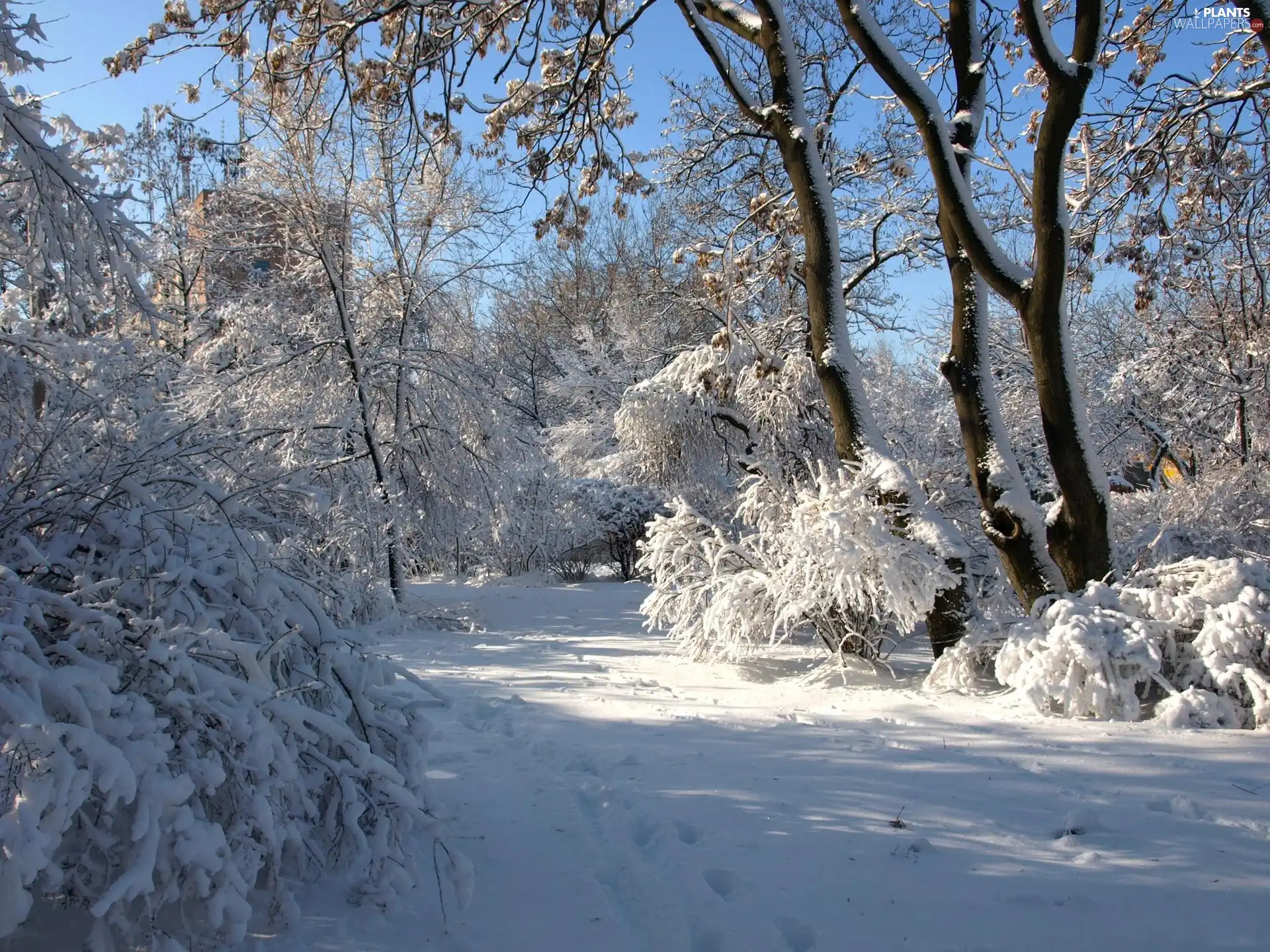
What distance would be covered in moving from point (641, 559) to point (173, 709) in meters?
5.35

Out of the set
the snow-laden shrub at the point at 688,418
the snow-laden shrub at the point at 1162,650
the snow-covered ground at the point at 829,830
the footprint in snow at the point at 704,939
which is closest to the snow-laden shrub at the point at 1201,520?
the snow-laden shrub at the point at 1162,650

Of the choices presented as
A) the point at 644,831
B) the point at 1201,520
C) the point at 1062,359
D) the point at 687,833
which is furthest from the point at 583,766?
the point at 1201,520

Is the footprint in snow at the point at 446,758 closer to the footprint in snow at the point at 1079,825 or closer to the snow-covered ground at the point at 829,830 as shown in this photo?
the snow-covered ground at the point at 829,830

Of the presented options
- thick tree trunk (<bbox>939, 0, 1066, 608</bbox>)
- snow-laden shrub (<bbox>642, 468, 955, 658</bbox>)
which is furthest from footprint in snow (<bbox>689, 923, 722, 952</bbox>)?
thick tree trunk (<bbox>939, 0, 1066, 608</bbox>)

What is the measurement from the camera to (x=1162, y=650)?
15.3 ft

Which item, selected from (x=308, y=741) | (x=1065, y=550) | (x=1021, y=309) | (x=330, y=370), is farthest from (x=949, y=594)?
(x=330, y=370)

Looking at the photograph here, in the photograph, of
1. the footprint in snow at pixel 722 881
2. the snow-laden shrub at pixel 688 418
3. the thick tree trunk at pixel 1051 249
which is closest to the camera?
the footprint in snow at pixel 722 881

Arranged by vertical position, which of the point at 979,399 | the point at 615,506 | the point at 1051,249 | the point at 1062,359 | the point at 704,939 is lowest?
the point at 704,939

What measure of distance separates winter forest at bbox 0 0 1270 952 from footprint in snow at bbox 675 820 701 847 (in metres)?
0.01

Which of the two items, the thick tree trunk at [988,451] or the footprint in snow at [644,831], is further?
the thick tree trunk at [988,451]

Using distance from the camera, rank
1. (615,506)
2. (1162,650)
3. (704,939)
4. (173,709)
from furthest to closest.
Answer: (615,506)
(1162,650)
(704,939)
(173,709)

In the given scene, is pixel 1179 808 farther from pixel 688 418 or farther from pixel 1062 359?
pixel 688 418

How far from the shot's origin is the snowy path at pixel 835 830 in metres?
2.41

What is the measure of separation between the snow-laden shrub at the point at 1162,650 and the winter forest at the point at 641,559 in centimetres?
3
